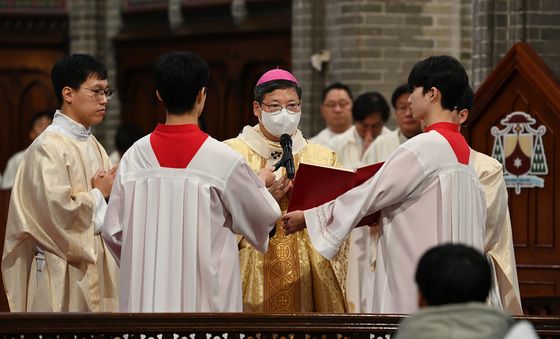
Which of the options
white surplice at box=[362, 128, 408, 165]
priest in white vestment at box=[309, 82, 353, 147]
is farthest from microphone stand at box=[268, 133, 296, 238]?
A: priest in white vestment at box=[309, 82, 353, 147]

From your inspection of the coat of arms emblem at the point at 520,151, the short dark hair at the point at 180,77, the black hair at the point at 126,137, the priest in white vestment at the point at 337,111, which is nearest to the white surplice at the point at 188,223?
the short dark hair at the point at 180,77

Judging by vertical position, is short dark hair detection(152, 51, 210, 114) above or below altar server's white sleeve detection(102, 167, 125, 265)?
above

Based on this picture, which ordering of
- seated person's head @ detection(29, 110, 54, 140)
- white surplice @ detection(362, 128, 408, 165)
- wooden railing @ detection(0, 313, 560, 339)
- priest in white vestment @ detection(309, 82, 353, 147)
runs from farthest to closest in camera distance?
seated person's head @ detection(29, 110, 54, 140) → priest in white vestment @ detection(309, 82, 353, 147) → white surplice @ detection(362, 128, 408, 165) → wooden railing @ detection(0, 313, 560, 339)

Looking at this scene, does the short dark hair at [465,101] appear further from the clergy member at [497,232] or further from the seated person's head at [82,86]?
the seated person's head at [82,86]

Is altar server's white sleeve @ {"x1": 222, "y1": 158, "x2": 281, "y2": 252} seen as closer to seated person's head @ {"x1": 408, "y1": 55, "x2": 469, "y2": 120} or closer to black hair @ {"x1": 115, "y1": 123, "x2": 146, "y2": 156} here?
seated person's head @ {"x1": 408, "y1": 55, "x2": 469, "y2": 120}

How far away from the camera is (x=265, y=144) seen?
276 inches

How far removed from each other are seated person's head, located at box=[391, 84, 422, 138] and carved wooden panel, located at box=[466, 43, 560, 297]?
0.43 m

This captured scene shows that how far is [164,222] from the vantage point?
234 inches

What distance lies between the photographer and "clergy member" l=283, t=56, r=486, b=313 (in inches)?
237

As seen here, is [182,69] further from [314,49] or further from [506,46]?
[314,49]

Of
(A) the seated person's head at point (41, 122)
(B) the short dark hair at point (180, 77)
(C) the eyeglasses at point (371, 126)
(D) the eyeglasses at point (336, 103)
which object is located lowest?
(B) the short dark hair at point (180, 77)

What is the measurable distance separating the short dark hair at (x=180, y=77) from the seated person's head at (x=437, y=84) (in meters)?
0.85

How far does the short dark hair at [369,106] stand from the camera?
11406 mm

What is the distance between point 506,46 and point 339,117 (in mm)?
2233
